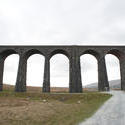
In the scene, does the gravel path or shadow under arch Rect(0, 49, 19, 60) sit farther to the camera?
shadow under arch Rect(0, 49, 19, 60)

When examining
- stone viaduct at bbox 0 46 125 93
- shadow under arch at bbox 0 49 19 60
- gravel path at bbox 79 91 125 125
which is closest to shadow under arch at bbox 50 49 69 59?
stone viaduct at bbox 0 46 125 93

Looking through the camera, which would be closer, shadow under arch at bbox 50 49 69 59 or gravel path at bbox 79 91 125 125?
gravel path at bbox 79 91 125 125

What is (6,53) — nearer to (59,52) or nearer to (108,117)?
(59,52)

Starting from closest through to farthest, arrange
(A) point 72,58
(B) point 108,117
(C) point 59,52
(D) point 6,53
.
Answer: (B) point 108,117
(A) point 72,58
(C) point 59,52
(D) point 6,53

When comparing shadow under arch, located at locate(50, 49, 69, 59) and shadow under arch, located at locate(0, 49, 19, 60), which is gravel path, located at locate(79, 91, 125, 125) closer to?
shadow under arch, located at locate(50, 49, 69, 59)

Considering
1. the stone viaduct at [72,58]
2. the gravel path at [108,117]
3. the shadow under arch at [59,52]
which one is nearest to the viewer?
the gravel path at [108,117]

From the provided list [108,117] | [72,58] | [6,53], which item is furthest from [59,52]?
[108,117]

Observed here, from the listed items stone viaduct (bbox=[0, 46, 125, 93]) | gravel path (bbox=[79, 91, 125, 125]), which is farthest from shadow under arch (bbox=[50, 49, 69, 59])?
gravel path (bbox=[79, 91, 125, 125])

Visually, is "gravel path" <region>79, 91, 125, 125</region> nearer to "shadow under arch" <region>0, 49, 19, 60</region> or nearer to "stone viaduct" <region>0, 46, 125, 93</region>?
"stone viaduct" <region>0, 46, 125, 93</region>

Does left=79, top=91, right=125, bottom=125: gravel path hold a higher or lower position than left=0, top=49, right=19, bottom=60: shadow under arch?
lower

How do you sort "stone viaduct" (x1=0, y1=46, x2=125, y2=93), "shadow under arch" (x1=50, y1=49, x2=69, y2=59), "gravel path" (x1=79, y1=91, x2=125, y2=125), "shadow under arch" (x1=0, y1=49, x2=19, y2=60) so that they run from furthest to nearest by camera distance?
"shadow under arch" (x1=0, y1=49, x2=19, y2=60) < "shadow under arch" (x1=50, y1=49, x2=69, y2=59) < "stone viaduct" (x1=0, y1=46, x2=125, y2=93) < "gravel path" (x1=79, y1=91, x2=125, y2=125)

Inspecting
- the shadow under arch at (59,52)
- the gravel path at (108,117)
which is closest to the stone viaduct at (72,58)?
the shadow under arch at (59,52)

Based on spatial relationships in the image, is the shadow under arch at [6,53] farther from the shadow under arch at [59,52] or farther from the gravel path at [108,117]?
the gravel path at [108,117]

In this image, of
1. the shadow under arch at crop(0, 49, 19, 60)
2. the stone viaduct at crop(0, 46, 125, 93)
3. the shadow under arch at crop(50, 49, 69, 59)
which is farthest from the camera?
the shadow under arch at crop(0, 49, 19, 60)
